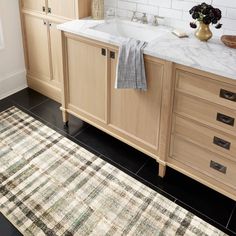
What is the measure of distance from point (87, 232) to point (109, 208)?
0.22m

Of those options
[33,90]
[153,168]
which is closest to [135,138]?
[153,168]

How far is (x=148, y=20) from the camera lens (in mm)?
2410

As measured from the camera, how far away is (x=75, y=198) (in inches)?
80.6

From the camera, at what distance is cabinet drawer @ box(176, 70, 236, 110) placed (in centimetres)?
167

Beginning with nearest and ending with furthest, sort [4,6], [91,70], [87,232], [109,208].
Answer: [87,232] → [109,208] → [91,70] → [4,6]

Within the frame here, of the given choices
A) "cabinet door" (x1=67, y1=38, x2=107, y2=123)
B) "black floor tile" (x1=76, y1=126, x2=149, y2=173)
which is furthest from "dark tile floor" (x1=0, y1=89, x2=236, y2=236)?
"cabinet door" (x1=67, y1=38, x2=107, y2=123)

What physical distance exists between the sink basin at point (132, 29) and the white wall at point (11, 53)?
106 centimetres

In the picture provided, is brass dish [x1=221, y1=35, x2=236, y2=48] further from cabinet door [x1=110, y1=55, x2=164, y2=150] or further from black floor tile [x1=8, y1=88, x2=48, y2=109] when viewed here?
black floor tile [x1=8, y1=88, x2=48, y2=109]

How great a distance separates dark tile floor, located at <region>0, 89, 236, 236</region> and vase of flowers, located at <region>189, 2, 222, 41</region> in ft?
3.20

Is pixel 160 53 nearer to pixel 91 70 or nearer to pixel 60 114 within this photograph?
pixel 91 70

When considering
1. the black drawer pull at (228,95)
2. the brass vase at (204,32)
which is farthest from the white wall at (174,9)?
the black drawer pull at (228,95)

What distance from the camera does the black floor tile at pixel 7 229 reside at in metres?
1.81

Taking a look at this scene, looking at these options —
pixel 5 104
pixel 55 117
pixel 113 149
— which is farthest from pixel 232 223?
pixel 5 104

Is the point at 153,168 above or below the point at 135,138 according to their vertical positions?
below
